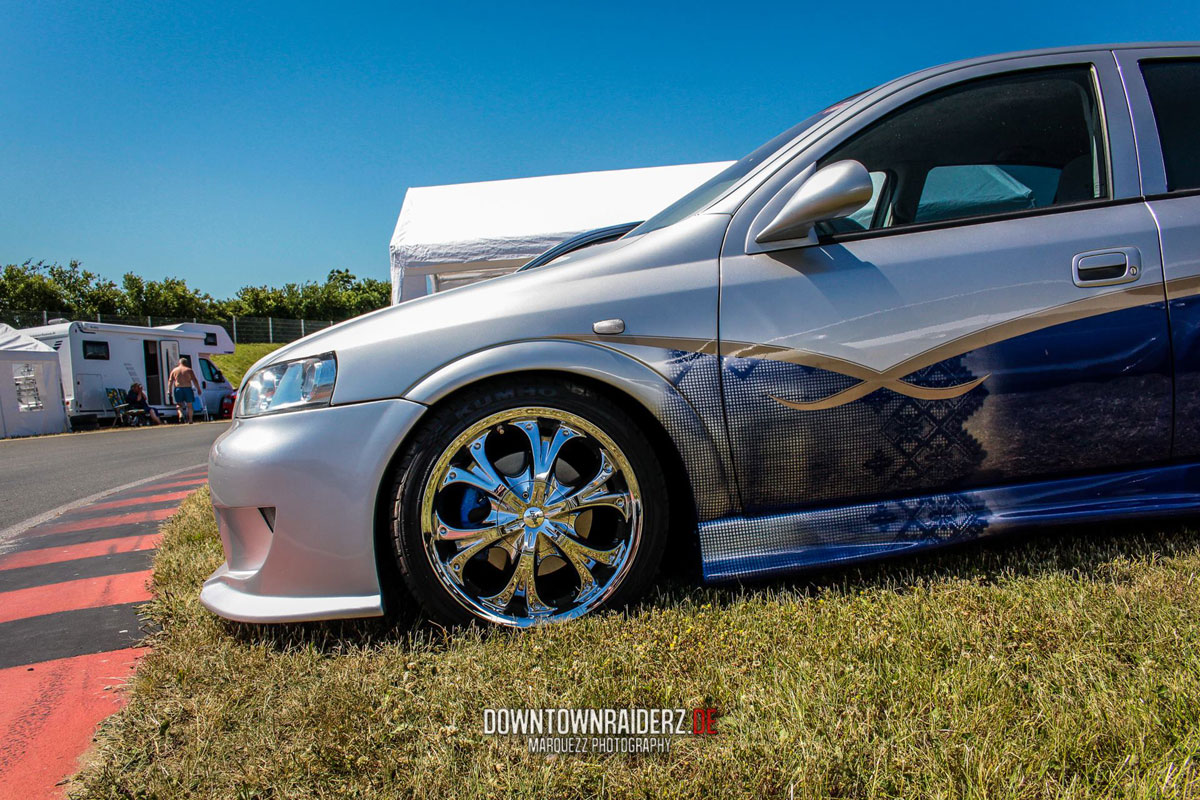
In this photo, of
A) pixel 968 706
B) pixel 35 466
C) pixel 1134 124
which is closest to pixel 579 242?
pixel 1134 124

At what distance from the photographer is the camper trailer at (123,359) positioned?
14.6m

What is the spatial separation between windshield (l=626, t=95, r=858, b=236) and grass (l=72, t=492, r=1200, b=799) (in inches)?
44.5

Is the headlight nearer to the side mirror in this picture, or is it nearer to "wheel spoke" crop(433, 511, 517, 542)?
"wheel spoke" crop(433, 511, 517, 542)

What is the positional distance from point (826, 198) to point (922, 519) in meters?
0.91

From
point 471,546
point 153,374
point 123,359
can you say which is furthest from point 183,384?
point 471,546

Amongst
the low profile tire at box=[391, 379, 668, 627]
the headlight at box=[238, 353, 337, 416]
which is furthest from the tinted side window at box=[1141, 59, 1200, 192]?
the headlight at box=[238, 353, 337, 416]

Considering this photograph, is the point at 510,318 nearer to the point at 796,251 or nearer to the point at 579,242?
the point at 796,251

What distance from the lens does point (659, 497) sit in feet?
6.12

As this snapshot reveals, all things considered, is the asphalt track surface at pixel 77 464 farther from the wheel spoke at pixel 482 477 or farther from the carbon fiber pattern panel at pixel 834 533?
the carbon fiber pattern panel at pixel 834 533

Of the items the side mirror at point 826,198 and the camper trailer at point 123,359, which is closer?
the side mirror at point 826,198

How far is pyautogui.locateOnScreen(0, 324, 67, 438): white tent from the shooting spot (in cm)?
1274

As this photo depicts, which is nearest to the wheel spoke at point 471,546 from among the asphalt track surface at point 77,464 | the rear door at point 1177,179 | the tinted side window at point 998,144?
the tinted side window at point 998,144

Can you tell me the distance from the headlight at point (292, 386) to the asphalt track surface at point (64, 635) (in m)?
0.84

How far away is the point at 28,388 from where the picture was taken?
13.2m
